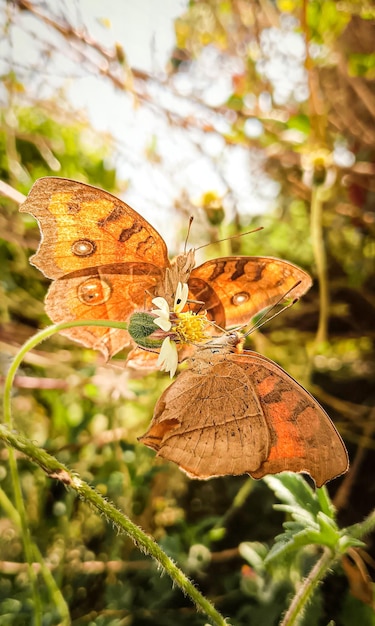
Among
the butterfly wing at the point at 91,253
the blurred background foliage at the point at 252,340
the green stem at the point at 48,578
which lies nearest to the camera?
the butterfly wing at the point at 91,253

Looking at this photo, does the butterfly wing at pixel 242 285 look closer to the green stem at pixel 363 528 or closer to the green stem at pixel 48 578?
the green stem at pixel 363 528

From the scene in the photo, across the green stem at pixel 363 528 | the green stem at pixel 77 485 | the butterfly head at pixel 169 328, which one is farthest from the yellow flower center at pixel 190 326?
the green stem at pixel 363 528

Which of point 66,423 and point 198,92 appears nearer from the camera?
point 66,423

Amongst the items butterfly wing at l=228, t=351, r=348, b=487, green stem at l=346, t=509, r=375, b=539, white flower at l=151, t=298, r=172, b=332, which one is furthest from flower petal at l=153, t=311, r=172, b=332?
green stem at l=346, t=509, r=375, b=539

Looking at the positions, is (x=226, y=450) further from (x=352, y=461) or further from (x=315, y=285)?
(x=315, y=285)

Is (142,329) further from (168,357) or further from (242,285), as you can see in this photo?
(242,285)

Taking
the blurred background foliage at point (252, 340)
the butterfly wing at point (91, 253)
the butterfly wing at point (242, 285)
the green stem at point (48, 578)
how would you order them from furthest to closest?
the blurred background foliage at point (252, 340) < the green stem at point (48, 578) < the butterfly wing at point (242, 285) < the butterfly wing at point (91, 253)

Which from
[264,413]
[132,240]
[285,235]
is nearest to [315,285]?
[285,235]
